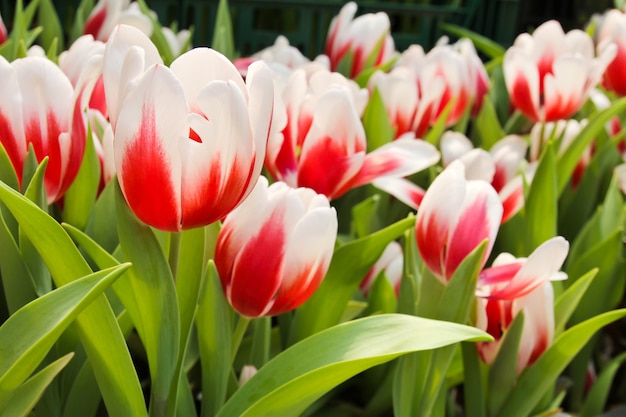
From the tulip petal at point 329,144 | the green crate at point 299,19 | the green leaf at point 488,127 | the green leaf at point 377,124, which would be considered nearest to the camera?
the tulip petal at point 329,144

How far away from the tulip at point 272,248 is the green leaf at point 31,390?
10 centimetres

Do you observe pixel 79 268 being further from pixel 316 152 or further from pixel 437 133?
pixel 437 133

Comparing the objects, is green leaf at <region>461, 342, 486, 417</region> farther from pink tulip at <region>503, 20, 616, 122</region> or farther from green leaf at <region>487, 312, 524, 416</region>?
pink tulip at <region>503, 20, 616, 122</region>

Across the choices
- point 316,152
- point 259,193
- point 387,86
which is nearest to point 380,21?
point 387,86

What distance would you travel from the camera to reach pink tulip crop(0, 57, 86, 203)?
1.55 ft

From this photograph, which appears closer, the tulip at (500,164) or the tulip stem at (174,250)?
the tulip stem at (174,250)

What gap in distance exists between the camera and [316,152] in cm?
56

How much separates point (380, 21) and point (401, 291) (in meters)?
0.51

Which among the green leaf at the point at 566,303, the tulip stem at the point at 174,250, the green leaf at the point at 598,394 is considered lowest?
the green leaf at the point at 598,394

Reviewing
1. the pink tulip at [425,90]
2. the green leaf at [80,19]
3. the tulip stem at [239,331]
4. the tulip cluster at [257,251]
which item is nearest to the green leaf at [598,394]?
the tulip cluster at [257,251]

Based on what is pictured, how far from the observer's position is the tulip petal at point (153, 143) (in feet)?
1.16

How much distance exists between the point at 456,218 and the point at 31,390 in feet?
0.83

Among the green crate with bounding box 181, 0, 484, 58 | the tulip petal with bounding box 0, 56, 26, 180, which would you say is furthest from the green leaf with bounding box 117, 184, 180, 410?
the green crate with bounding box 181, 0, 484, 58

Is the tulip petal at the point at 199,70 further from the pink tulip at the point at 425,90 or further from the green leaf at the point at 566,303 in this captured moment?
the pink tulip at the point at 425,90
